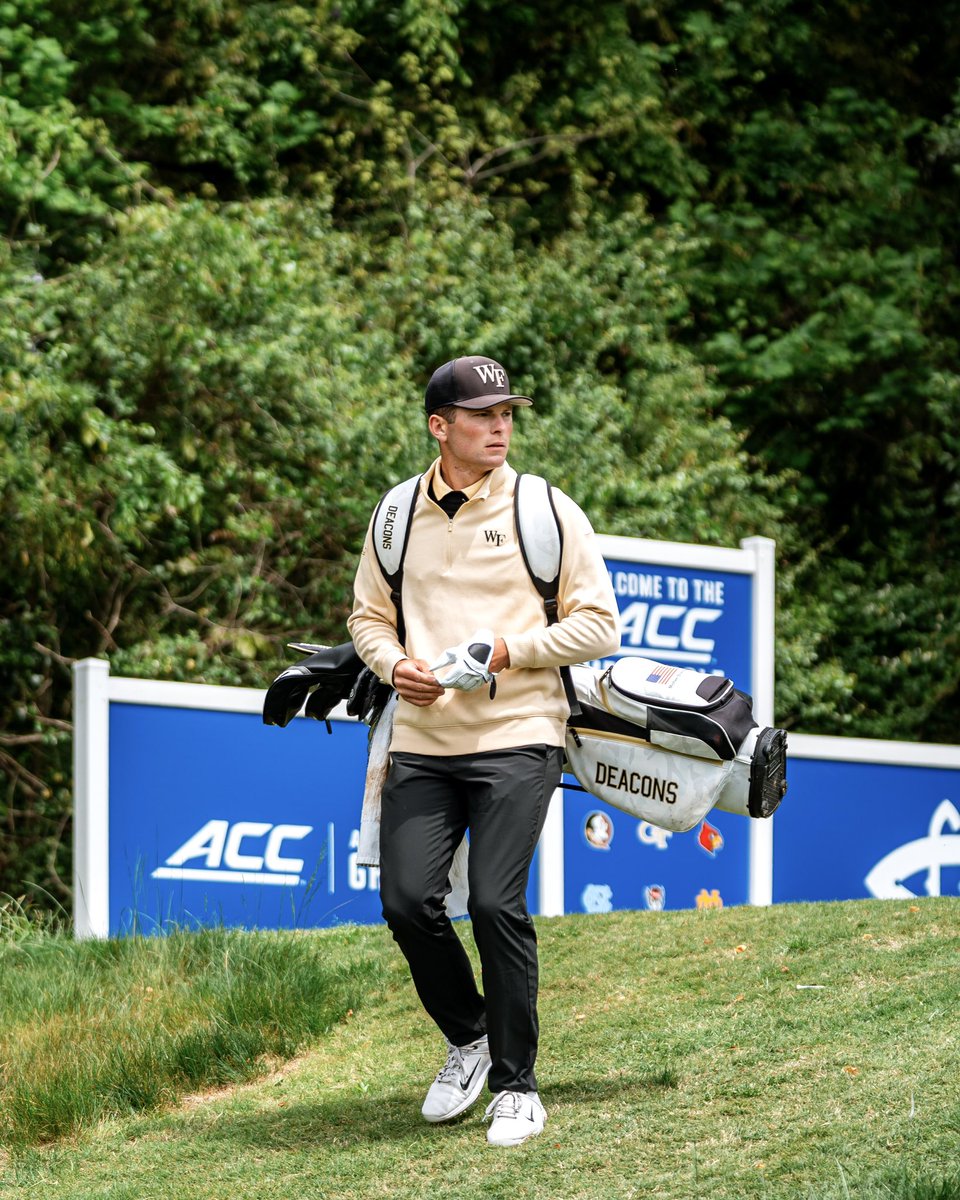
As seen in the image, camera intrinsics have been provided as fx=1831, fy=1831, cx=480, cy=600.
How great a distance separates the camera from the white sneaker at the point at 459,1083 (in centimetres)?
477

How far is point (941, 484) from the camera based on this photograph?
1836 cm

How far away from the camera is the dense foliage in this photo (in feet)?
41.8

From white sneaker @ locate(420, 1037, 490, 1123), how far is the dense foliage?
7.44 meters

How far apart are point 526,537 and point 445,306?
386 inches

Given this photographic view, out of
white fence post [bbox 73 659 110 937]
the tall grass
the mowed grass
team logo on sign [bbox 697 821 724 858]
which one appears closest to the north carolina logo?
team logo on sign [bbox 697 821 724 858]

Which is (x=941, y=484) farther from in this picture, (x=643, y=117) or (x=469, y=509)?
(x=469, y=509)

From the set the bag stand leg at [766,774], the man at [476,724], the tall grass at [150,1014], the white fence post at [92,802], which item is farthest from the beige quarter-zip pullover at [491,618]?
the white fence post at [92,802]

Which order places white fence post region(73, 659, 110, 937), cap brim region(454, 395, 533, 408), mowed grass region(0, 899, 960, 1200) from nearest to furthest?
mowed grass region(0, 899, 960, 1200) → cap brim region(454, 395, 533, 408) → white fence post region(73, 659, 110, 937)

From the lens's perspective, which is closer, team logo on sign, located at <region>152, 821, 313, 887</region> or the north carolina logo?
team logo on sign, located at <region>152, 821, 313, 887</region>

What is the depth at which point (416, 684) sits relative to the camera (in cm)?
454

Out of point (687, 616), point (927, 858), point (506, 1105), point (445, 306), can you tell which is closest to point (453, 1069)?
point (506, 1105)

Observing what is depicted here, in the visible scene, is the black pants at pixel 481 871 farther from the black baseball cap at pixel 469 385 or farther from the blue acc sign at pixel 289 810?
the blue acc sign at pixel 289 810

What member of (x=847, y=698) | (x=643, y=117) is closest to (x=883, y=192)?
(x=643, y=117)

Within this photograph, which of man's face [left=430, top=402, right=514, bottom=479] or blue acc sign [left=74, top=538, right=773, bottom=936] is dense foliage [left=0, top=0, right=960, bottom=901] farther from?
man's face [left=430, top=402, right=514, bottom=479]
